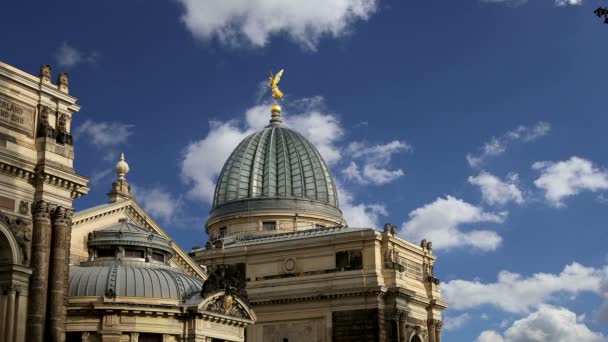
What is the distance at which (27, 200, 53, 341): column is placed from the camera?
34.3m

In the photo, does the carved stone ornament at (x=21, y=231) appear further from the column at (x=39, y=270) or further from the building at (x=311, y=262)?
the building at (x=311, y=262)

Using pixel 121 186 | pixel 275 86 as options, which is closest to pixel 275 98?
pixel 275 86

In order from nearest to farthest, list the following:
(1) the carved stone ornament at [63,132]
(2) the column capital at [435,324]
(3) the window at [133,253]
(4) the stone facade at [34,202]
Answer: (4) the stone facade at [34,202] < (1) the carved stone ornament at [63,132] < (3) the window at [133,253] < (2) the column capital at [435,324]

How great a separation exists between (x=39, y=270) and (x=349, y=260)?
105 ft

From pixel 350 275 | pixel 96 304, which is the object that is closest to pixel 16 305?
pixel 96 304

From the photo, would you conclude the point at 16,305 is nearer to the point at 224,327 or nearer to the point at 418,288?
the point at 224,327

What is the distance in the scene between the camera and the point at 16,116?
36.3m

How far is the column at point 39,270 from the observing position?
112ft

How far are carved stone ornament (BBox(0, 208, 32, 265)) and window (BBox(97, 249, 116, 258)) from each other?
13.0 meters

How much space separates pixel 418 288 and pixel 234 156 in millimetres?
21653

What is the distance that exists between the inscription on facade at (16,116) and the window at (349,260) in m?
31.5

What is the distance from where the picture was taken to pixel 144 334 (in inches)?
1735

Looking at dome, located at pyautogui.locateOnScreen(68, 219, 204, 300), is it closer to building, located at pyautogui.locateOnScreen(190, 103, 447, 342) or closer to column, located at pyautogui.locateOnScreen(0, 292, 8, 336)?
column, located at pyautogui.locateOnScreen(0, 292, 8, 336)

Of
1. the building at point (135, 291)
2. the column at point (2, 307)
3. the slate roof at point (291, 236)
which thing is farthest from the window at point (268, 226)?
the column at point (2, 307)
